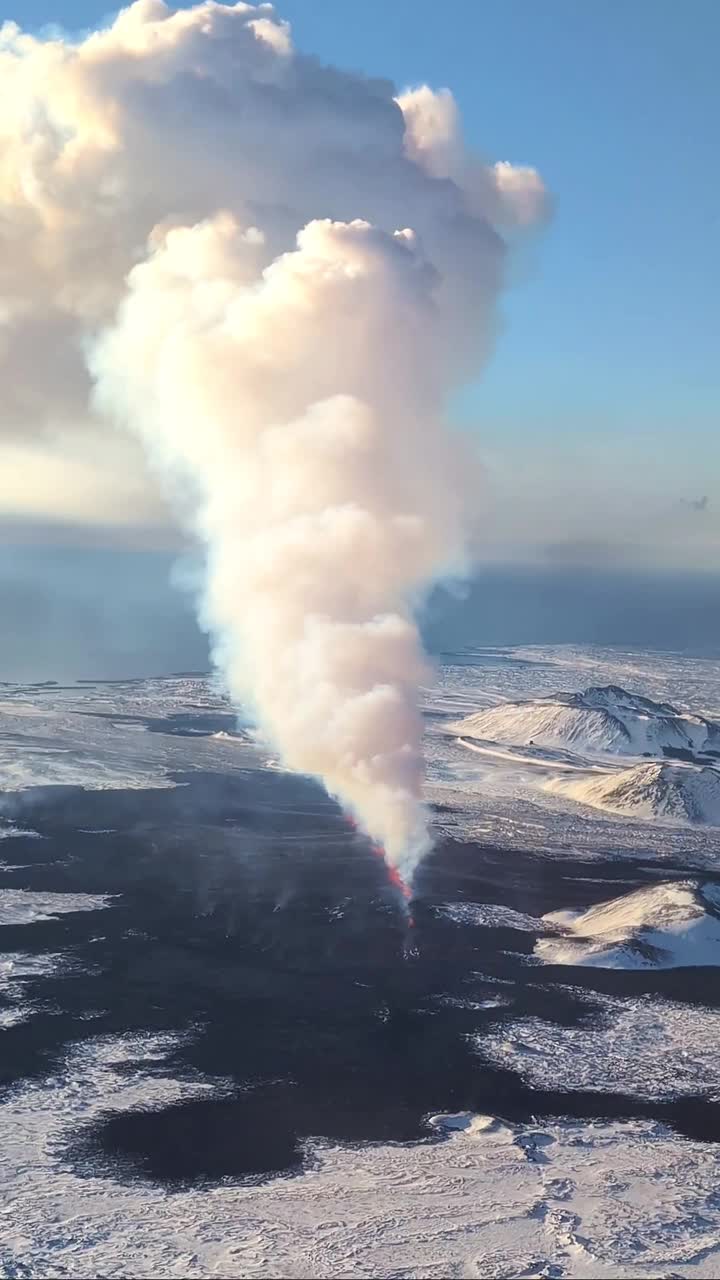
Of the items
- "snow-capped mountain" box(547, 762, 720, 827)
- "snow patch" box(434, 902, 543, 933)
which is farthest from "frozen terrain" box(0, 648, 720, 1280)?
"snow-capped mountain" box(547, 762, 720, 827)

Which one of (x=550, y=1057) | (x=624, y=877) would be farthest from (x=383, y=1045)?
(x=624, y=877)

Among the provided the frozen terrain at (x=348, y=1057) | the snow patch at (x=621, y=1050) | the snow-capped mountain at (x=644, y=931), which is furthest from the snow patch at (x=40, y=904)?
the snow patch at (x=621, y=1050)

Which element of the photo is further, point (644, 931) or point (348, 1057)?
point (644, 931)

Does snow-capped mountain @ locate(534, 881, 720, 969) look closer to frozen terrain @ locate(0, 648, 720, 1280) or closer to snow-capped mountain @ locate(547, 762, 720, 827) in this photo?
frozen terrain @ locate(0, 648, 720, 1280)

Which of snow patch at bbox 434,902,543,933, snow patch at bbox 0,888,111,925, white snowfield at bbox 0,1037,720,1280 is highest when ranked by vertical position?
snow patch at bbox 0,888,111,925

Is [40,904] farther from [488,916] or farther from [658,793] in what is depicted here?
[658,793]

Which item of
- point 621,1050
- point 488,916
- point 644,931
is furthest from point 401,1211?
point 488,916
